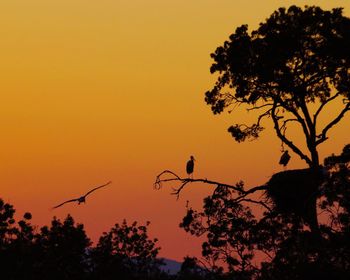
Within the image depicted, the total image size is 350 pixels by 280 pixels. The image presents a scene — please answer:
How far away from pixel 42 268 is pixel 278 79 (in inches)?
1672

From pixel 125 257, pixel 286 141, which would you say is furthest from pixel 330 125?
pixel 125 257

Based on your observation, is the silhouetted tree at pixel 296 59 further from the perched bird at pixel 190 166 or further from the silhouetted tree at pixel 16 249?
the silhouetted tree at pixel 16 249

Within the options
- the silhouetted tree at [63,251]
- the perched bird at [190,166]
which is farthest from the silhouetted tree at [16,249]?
the perched bird at [190,166]

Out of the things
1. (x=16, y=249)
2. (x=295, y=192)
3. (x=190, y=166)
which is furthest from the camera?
(x=16, y=249)

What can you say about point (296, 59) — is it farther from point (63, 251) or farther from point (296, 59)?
point (63, 251)

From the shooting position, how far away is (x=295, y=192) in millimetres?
37062

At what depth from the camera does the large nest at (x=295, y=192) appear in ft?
121

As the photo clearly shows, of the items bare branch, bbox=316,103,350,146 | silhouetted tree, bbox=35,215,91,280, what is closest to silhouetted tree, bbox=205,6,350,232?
bare branch, bbox=316,103,350,146

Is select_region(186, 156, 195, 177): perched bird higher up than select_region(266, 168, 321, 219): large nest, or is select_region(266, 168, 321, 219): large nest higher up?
select_region(186, 156, 195, 177): perched bird

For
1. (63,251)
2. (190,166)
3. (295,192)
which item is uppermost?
(63,251)

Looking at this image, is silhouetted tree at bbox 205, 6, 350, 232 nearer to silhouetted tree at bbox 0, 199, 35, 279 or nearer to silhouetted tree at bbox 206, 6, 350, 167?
silhouetted tree at bbox 206, 6, 350, 167

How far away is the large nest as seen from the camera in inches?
1458

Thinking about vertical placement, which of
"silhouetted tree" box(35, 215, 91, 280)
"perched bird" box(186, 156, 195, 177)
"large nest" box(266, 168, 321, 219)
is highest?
"silhouetted tree" box(35, 215, 91, 280)

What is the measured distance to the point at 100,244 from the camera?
85.9m
